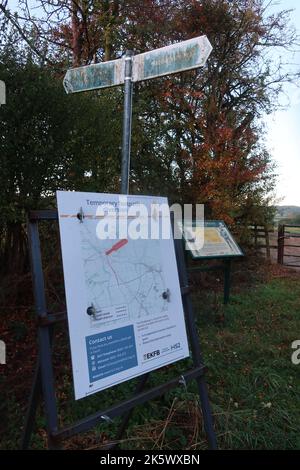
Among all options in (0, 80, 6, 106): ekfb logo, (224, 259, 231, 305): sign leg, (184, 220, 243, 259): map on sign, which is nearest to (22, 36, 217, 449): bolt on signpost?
(0, 80, 6, 106): ekfb logo

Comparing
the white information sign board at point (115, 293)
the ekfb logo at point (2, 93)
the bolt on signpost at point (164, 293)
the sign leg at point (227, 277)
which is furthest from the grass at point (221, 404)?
the ekfb logo at point (2, 93)

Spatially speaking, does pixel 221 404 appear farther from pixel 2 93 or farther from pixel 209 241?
pixel 2 93

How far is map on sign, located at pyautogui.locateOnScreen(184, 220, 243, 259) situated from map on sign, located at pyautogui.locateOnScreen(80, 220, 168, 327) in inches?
123

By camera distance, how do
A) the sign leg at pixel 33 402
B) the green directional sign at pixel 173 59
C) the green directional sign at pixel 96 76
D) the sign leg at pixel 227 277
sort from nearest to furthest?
the sign leg at pixel 33 402, the green directional sign at pixel 173 59, the green directional sign at pixel 96 76, the sign leg at pixel 227 277

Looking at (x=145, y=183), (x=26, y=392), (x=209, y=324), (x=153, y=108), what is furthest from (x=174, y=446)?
(x=153, y=108)

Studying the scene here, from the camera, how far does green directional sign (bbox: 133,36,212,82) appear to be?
2709 millimetres

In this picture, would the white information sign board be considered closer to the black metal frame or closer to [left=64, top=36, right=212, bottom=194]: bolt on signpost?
the black metal frame

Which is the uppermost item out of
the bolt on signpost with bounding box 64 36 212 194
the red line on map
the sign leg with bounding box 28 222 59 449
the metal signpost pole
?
the bolt on signpost with bounding box 64 36 212 194

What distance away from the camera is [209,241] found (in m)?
5.86

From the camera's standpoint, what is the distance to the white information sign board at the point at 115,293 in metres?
1.88

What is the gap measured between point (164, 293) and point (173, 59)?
1648 millimetres

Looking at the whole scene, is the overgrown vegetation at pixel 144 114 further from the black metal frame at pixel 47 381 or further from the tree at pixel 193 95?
the black metal frame at pixel 47 381

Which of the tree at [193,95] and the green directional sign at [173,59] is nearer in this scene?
the green directional sign at [173,59]

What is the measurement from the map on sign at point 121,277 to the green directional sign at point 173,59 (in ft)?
4.24
